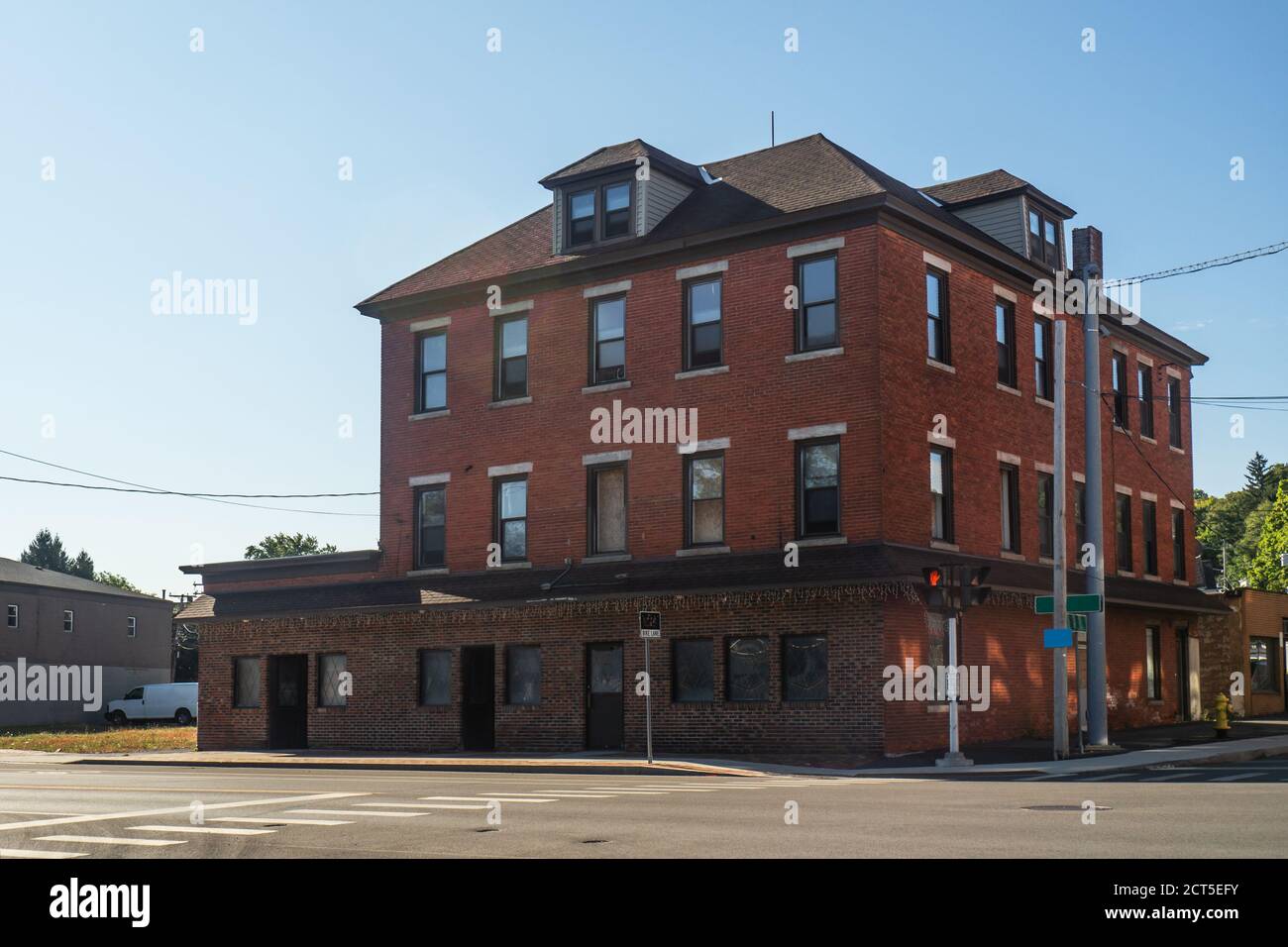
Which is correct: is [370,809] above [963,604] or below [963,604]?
below

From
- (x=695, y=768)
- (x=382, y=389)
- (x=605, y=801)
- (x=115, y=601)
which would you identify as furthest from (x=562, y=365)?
(x=115, y=601)

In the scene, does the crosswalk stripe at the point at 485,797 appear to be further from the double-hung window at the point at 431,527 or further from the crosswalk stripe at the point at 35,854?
the double-hung window at the point at 431,527

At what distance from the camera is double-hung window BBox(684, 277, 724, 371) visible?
31094 millimetres

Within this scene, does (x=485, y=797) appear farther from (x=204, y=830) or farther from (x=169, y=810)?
(x=204, y=830)

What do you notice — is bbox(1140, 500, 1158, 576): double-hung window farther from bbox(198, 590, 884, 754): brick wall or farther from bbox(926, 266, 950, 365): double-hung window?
bbox(198, 590, 884, 754): brick wall

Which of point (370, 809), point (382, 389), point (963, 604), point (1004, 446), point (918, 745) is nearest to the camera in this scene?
point (370, 809)

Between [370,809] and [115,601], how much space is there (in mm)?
60958

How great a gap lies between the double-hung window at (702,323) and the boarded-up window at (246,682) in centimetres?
1416

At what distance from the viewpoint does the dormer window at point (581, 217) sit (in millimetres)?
33875

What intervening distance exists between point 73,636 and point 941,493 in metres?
51.0

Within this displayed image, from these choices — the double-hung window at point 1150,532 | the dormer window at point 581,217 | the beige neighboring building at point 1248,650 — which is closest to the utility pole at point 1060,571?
the dormer window at point 581,217

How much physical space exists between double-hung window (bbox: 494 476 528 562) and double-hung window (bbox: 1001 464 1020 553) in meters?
10.9
